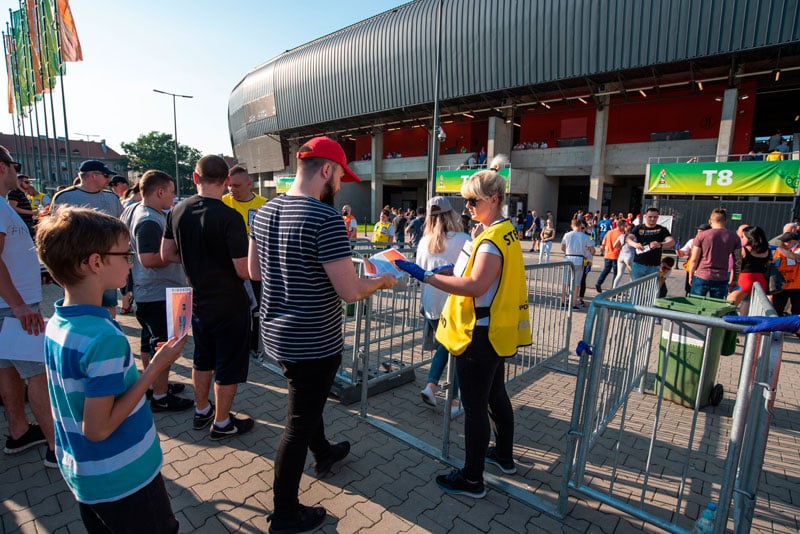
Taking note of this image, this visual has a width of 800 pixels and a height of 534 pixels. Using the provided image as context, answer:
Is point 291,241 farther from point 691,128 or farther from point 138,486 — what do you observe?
point 691,128

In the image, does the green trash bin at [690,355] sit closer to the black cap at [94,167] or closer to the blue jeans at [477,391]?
the blue jeans at [477,391]

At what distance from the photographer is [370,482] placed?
2.79 metres

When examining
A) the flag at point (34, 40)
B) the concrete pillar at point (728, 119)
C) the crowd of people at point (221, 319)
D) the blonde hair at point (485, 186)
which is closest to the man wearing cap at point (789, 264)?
the crowd of people at point (221, 319)

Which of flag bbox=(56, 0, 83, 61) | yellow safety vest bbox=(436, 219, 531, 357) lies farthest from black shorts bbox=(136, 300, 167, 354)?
flag bbox=(56, 0, 83, 61)

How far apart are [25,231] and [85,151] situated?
90443mm

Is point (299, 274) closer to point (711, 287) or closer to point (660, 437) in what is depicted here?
point (660, 437)

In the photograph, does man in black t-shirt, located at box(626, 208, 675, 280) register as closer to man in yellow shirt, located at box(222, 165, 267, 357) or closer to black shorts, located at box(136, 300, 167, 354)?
man in yellow shirt, located at box(222, 165, 267, 357)

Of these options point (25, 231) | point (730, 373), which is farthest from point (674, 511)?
point (25, 231)

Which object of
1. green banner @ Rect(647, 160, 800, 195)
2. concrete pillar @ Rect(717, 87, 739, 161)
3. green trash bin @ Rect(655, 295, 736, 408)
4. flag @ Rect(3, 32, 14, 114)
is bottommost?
green trash bin @ Rect(655, 295, 736, 408)

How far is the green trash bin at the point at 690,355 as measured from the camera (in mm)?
4000

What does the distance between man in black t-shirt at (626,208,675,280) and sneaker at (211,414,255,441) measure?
251 inches

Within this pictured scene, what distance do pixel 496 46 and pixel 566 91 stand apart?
4879 millimetres

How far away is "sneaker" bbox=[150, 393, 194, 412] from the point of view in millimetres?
3629

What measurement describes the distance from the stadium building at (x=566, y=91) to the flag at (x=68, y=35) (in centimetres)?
1426
